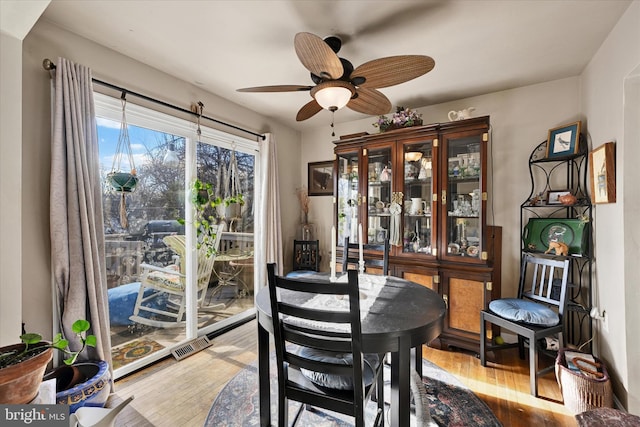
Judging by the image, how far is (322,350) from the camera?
1.28 meters

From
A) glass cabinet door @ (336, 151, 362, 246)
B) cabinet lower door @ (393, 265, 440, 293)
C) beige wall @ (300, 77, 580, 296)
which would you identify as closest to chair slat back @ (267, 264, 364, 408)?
cabinet lower door @ (393, 265, 440, 293)

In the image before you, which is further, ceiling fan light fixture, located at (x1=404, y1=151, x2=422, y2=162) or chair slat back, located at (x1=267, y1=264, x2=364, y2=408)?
ceiling fan light fixture, located at (x1=404, y1=151, x2=422, y2=162)

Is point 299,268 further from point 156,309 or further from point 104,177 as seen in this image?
point 104,177

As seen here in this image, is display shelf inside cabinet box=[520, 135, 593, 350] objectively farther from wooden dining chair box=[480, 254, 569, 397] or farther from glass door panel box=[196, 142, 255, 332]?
glass door panel box=[196, 142, 255, 332]

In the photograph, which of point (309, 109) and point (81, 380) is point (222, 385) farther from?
point (309, 109)

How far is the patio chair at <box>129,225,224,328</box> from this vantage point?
249 centimetres

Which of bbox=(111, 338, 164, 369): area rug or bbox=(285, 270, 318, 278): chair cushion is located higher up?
bbox=(285, 270, 318, 278): chair cushion

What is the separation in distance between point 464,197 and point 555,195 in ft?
2.34

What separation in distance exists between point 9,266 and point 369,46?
98.8 inches

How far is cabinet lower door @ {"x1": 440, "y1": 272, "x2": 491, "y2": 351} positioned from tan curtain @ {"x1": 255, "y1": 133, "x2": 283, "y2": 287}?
76.5 inches

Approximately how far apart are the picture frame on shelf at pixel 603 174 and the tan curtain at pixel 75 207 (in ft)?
11.3

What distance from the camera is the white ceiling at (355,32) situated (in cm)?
163

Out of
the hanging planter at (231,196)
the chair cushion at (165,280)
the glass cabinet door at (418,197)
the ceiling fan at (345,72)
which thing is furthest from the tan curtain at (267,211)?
the ceiling fan at (345,72)

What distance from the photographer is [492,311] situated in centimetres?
229
